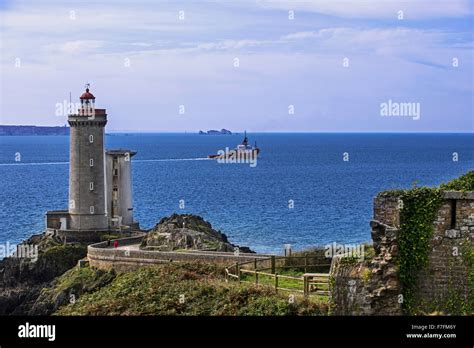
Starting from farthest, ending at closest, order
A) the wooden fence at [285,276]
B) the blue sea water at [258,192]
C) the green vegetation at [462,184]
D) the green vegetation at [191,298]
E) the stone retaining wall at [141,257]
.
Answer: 1. the blue sea water at [258,192]
2. the stone retaining wall at [141,257]
3. the wooden fence at [285,276]
4. the green vegetation at [191,298]
5. the green vegetation at [462,184]

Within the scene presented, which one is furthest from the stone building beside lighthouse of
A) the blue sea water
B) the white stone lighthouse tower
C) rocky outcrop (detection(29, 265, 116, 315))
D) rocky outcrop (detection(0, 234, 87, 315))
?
the blue sea water

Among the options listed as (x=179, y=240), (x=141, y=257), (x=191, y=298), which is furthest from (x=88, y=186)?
(x=191, y=298)

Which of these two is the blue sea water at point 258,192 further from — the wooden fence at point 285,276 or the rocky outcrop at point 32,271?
the wooden fence at point 285,276

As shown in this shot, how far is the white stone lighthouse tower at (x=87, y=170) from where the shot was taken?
55938 mm

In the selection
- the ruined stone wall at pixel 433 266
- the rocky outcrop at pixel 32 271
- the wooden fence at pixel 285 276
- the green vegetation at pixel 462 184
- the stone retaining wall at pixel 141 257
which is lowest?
the rocky outcrop at pixel 32 271

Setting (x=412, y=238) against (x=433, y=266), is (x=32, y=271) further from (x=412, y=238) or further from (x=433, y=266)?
(x=433, y=266)

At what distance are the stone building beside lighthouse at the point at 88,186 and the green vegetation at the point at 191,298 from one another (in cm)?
A: 2602

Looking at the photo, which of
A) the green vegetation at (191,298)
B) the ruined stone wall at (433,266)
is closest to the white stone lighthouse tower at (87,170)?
the green vegetation at (191,298)

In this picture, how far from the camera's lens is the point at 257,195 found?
11150 cm

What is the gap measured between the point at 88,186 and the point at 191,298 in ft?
106

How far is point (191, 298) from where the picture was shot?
24719mm
